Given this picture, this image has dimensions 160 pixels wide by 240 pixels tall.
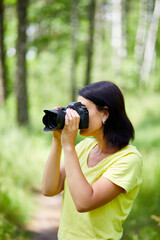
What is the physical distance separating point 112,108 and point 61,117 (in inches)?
11.3

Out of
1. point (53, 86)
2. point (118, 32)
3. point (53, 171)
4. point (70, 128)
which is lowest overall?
point (53, 86)

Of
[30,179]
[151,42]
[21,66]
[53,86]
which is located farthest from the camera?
[151,42]

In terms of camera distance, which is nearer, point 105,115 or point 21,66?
point 105,115

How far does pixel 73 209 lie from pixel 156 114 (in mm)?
9039

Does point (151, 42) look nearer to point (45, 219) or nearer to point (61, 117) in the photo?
point (45, 219)

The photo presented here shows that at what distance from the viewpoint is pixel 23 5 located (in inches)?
274

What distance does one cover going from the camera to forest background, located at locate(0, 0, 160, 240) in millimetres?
3600

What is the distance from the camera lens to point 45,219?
3.93 meters

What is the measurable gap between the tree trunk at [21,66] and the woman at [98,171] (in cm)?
586

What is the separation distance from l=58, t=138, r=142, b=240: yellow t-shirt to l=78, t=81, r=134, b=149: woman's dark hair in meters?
0.09

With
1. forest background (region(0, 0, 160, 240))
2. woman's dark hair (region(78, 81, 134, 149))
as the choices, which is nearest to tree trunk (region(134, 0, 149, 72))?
forest background (region(0, 0, 160, 240))

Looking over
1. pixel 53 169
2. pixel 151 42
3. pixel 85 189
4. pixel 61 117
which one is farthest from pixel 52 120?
pixel 151 42

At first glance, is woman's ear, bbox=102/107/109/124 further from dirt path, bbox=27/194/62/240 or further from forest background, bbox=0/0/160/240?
dirt path, bbox=27/194/62/240

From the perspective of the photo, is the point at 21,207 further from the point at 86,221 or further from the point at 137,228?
the point at 86,221
